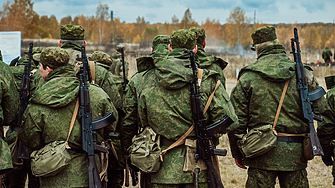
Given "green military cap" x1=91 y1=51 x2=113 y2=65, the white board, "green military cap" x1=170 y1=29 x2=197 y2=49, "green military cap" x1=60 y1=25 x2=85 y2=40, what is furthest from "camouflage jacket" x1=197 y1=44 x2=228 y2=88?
the white board

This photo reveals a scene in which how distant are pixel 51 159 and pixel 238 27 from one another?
50319 mm

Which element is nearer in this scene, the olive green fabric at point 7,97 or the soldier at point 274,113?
the olive green fabric at point 7,97

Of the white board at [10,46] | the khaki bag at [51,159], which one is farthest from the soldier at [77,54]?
the white board at [10,46]

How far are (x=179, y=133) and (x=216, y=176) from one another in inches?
21.6

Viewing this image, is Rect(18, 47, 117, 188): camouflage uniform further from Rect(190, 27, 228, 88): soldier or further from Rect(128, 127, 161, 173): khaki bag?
Rect(190, 27, 228, 88): soldier

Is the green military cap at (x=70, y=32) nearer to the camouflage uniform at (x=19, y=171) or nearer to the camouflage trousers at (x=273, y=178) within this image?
the camouflage uniform at (x=19, y=171)

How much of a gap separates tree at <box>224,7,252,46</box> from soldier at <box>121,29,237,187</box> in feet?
156

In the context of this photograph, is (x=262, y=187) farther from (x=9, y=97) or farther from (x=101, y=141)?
(x=9, y=97)

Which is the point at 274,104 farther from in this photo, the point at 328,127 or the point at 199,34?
the point at 199,34

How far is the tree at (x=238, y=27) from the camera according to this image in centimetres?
5009

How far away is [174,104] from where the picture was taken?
3.30 metres

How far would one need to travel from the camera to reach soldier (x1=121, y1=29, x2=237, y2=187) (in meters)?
3.27

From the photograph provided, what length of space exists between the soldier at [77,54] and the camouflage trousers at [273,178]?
2.31 m

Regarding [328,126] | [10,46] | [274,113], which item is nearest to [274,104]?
[274,113]
